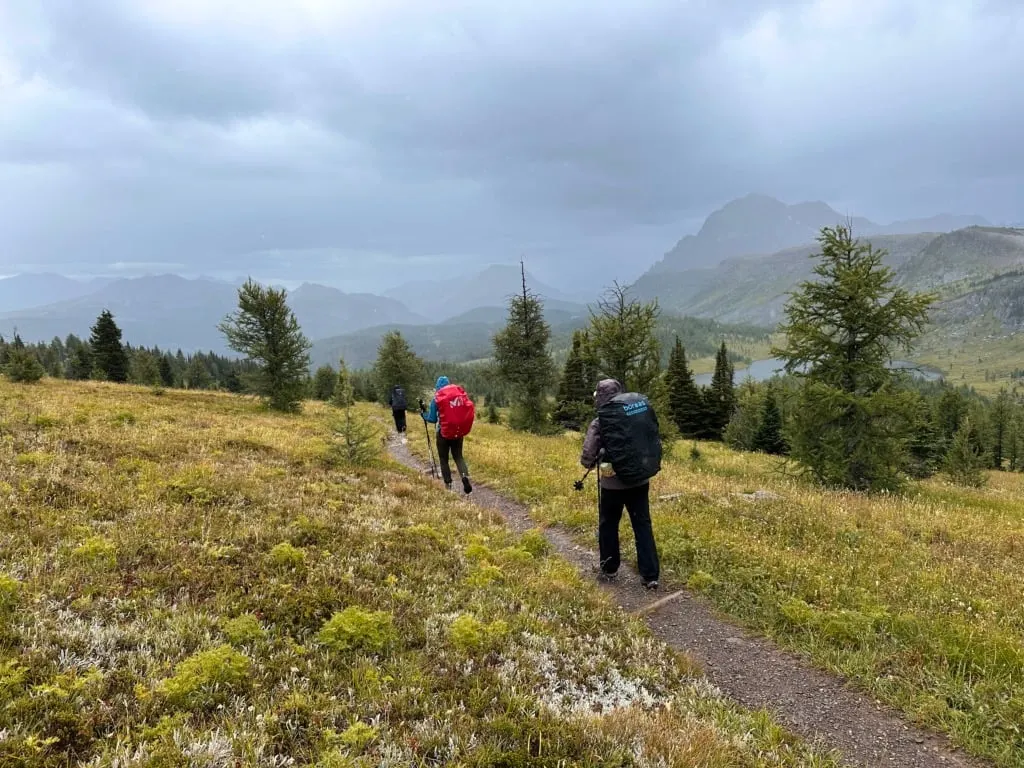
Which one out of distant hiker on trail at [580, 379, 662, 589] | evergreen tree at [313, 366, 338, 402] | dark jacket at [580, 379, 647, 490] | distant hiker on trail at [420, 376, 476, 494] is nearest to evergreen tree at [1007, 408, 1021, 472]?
distant hiker on trail at [420, 376, 476, 494]

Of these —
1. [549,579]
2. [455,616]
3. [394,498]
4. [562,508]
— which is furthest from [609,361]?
[455,616]

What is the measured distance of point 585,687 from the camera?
5840 mm

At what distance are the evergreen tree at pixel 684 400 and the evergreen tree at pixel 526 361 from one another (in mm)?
30699

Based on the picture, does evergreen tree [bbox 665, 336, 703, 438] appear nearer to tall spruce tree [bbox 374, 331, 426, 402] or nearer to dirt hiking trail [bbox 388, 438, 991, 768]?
tall spruce tree [bbox 374, 331, 426, 402]

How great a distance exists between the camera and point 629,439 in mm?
8562

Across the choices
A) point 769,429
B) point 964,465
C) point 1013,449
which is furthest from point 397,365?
point 1013,449

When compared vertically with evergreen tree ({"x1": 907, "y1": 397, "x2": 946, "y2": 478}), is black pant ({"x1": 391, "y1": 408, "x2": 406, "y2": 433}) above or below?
above

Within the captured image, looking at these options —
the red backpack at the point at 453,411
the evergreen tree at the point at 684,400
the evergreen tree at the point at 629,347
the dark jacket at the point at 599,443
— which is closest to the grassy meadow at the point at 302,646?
the dark jacket at the point at 599,443

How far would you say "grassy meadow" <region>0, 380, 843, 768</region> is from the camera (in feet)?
14.3

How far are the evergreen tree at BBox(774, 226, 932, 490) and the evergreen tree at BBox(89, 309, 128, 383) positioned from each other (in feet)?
238

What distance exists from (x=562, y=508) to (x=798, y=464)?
1248 centimetres

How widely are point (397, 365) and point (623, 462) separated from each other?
175 feet

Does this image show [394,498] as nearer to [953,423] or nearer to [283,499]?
[283,499]

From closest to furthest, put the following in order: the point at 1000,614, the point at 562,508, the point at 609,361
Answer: the point at 1000,614, the point at 562,508, the point at 609,361
